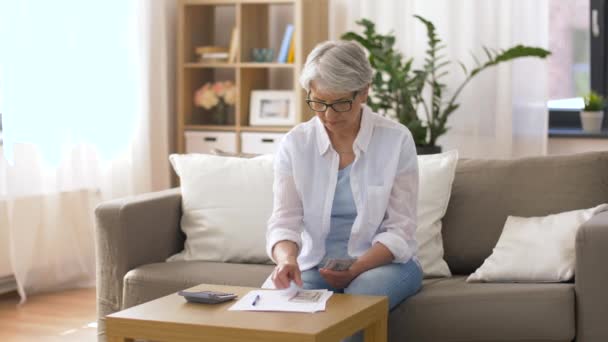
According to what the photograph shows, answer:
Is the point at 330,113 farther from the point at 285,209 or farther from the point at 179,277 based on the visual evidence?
the point at 179,277

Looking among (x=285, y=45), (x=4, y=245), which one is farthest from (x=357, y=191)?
(x=285, y=45)

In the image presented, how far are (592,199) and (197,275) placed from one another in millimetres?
1285

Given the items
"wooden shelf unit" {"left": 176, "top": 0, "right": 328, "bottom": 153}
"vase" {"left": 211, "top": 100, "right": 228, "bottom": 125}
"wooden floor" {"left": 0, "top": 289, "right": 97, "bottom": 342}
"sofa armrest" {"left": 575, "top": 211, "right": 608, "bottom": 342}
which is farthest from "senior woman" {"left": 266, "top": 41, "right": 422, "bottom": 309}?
"vase" {"left": 211, "top": 100, "right": 228, "bottom": 125}

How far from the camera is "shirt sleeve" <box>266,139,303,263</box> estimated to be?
272cm

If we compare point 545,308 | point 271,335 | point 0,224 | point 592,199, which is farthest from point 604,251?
point 0,224

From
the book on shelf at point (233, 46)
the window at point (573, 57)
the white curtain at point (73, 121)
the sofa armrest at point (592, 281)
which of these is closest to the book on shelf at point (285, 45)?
the book on shelf at point (233, 46)

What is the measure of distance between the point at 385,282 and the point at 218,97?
3.21 meters

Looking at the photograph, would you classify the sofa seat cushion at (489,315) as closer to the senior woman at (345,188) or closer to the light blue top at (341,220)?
the senior woman at (345,188)

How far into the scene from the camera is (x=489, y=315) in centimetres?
279

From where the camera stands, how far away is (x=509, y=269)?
2.96 m

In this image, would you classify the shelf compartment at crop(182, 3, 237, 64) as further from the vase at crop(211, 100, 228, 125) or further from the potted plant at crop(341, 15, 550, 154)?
the potted plant at crop(341, 15, 550, 154)

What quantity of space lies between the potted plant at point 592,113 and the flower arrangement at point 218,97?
1.95m

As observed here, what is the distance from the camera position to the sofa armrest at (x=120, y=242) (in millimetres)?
3277

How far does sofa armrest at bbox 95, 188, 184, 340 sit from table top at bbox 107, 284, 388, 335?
859mm
